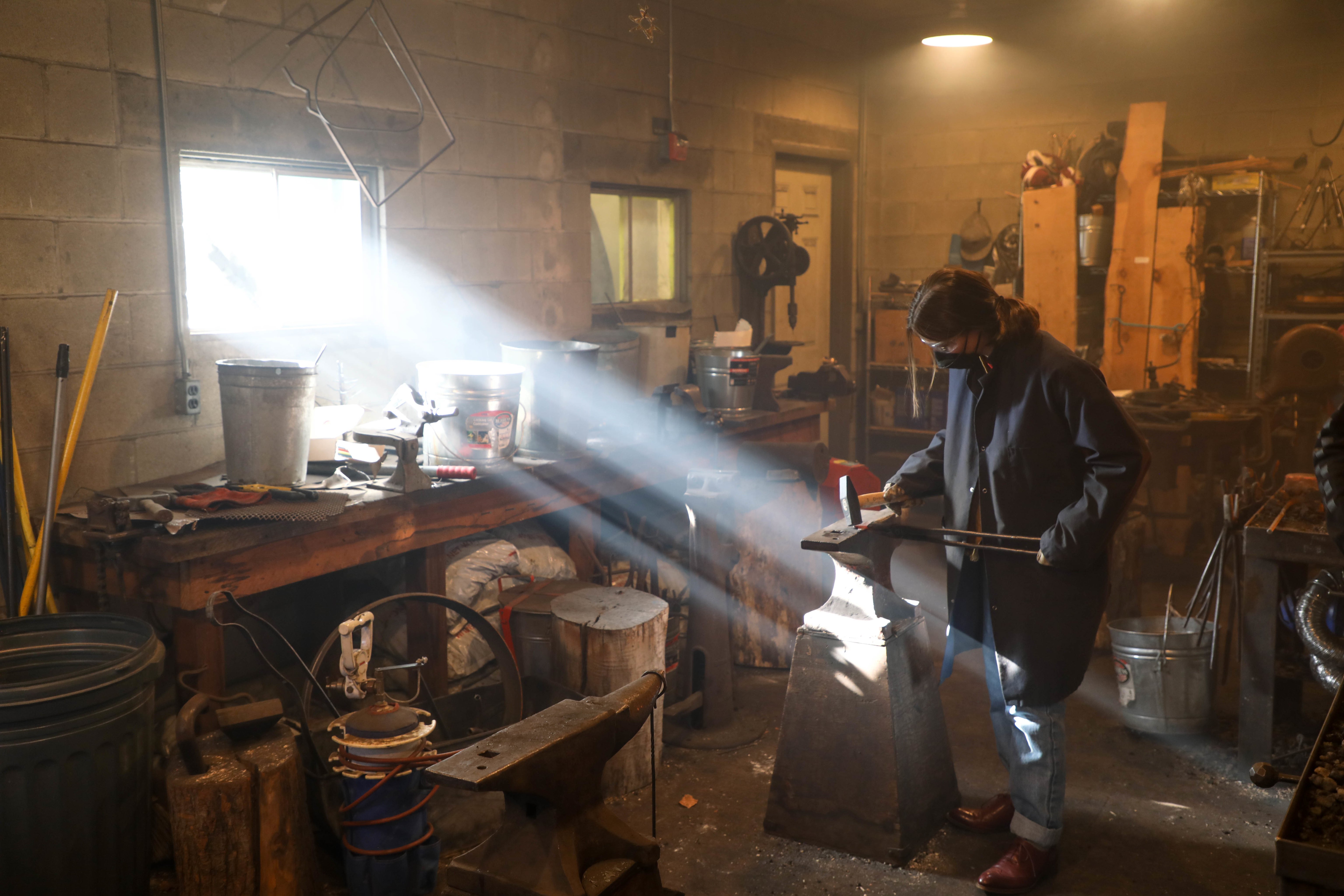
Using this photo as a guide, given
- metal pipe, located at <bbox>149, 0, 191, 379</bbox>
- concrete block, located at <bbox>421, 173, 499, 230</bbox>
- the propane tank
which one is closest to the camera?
the propane tank

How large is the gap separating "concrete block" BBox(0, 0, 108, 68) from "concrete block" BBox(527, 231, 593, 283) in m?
1.83

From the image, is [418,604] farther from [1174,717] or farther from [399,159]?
[1174,717]

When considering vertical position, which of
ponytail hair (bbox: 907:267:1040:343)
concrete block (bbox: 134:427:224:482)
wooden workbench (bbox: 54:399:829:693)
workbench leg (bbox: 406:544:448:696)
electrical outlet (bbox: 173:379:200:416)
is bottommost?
workbench leg (bbox: 406:544:448:696)

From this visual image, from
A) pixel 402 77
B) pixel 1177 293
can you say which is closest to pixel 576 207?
pixel 402 77

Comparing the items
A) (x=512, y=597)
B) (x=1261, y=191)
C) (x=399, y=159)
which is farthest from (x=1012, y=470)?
(x=1261, y=191)

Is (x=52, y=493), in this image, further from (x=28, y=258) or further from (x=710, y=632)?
(x=710, y=632)

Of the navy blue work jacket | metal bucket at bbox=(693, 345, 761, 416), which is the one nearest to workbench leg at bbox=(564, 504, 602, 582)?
metal bucket at bbox=(693, 345, 761, 416)

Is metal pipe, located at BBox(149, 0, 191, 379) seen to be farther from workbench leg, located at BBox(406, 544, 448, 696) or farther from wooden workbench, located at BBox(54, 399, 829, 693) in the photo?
workbench leg, located at BBox(406, 544, 448, 696)

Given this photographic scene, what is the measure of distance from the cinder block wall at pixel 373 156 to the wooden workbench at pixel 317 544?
43 cm

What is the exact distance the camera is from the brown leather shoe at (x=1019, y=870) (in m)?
2.61

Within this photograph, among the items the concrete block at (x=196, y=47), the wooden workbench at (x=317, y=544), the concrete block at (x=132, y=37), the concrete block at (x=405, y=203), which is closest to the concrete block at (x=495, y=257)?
the concrete block at (x=405, y=203)

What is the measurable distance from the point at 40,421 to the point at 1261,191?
5.82m

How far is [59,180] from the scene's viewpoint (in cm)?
296

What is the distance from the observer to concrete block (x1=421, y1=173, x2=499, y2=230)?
4.12 metres
